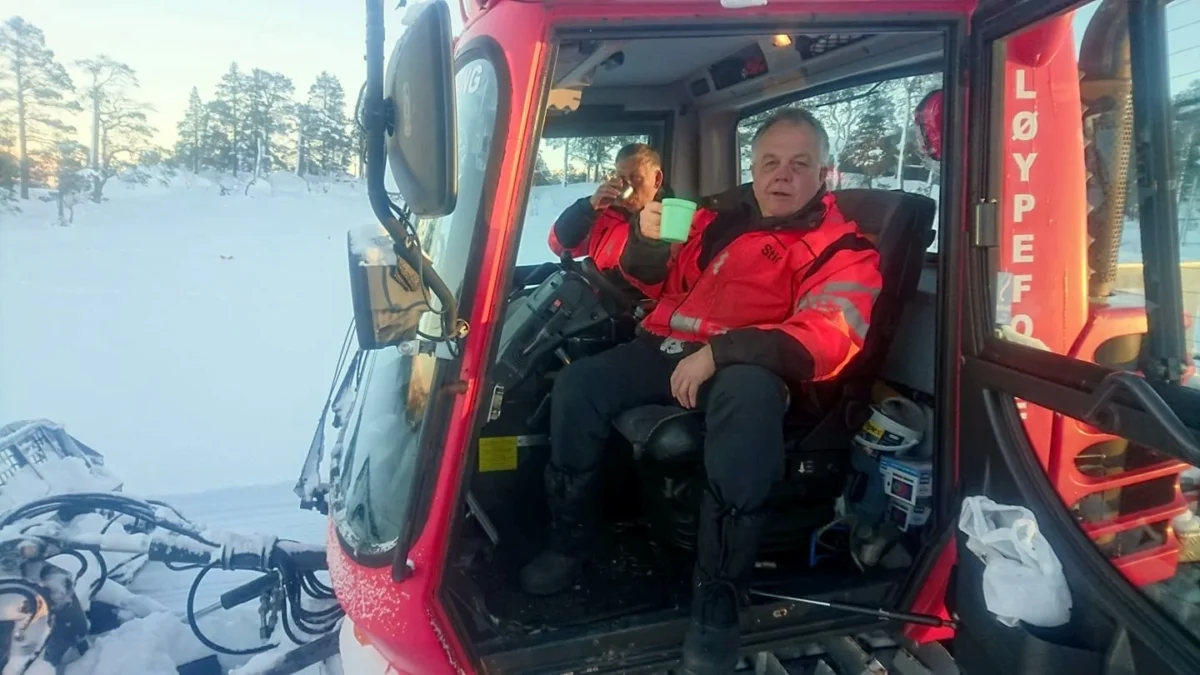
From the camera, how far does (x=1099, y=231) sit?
171cm

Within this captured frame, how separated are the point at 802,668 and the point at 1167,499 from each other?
871mm

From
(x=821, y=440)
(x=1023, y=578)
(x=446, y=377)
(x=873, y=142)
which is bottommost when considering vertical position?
(x=1023, y=578)

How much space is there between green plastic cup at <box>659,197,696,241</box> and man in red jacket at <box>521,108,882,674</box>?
0.28m

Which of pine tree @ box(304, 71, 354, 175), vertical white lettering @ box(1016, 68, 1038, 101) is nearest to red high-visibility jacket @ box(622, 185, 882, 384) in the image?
vertical white lettering @ box(1016, 68, 1038, 101)

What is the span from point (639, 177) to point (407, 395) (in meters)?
1.72

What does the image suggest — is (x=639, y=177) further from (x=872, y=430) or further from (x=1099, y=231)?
(x=1099, y=231)

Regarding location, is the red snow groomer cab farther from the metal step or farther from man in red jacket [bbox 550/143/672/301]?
man in red jacket [bbox 550/143/672/301]

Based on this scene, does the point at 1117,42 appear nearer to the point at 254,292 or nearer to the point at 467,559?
the point at 467,559

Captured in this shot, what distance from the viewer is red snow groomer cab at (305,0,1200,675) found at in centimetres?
143

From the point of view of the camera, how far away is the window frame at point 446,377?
1673 mm

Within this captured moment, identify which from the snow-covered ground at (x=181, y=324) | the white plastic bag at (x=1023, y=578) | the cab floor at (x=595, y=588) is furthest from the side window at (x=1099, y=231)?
the snow-covered ground at (x=181, y=324)

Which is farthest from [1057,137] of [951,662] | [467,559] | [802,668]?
[467,559]

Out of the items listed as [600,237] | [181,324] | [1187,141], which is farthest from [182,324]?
[1187,141]

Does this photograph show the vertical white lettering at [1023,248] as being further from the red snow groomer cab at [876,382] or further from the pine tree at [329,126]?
the pine tree at [329,126]
